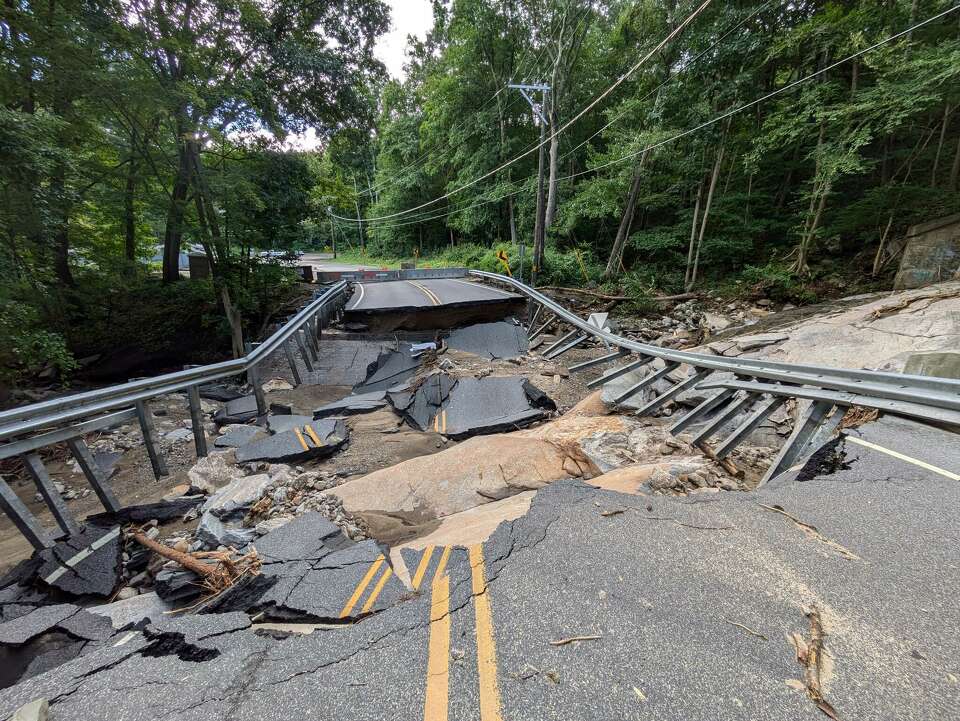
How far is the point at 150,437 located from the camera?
4461mm

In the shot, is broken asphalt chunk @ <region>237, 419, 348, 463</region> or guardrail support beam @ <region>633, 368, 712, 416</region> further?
guardrail support beam @ <region>633, 368, 712, 416</region>

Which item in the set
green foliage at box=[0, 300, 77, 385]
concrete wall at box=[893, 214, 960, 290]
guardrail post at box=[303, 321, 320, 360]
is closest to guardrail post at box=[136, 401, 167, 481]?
guardrail post at box=[303, 321, 320, 360]

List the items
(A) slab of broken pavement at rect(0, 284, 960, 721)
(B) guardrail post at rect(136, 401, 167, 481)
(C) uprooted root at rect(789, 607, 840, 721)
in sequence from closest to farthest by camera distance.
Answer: (C) uprooted root at rect(789, 607, 840, 721), (A) slab of broken pavement at rect(0, 284, 960, 721), (B) guardrail post at rect(136, 401, 167, 481)

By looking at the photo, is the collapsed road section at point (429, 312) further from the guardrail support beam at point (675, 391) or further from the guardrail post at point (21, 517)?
the guardrail post at point (21, 517)

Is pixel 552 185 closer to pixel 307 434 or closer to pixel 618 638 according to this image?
pixel 307 434

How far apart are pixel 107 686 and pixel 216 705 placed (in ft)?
1.94

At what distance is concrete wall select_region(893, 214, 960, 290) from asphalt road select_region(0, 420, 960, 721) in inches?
543

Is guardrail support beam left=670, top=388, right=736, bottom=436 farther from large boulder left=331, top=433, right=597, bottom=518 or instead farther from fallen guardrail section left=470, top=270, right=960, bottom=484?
large boulder left=331, top=433, right=597, bottom=518

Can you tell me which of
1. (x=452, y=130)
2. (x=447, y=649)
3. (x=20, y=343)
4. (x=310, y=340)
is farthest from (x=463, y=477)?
(x=452, y=130)

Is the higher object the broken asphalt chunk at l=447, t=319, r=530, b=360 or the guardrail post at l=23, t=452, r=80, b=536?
the guardrail post at l=23, t=452, r=80, b=536

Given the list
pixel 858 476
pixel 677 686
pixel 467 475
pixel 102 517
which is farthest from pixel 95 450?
pixel 858 476

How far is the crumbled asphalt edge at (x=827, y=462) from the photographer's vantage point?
128 inches

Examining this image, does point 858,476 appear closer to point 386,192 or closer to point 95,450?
point 95,450

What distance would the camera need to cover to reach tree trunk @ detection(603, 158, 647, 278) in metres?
18.3
